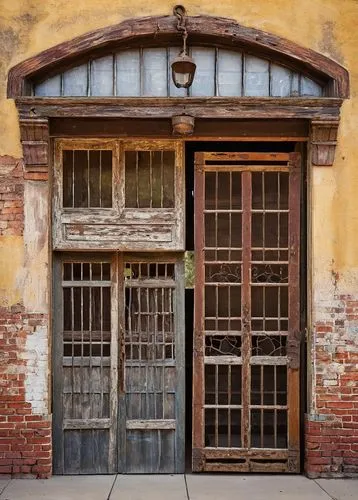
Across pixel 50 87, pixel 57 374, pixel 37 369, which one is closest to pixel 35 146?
pixel 50 87

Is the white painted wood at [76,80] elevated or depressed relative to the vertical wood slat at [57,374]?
elevated

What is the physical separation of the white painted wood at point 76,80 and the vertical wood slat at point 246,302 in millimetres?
1932

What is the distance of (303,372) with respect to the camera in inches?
266

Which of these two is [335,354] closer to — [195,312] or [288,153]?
[195,312]

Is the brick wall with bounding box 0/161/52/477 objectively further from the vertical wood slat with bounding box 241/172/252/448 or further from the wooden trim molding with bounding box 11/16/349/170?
the vertical wood slat with bounding box 241/172/252/448

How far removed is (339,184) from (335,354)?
174 centimetres

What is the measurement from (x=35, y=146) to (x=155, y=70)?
1495mm

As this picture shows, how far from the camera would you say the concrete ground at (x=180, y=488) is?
19.5ft

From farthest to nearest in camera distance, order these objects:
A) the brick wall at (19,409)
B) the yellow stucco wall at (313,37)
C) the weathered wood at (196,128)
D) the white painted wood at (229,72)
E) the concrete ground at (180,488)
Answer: the white painted wood at (229,72) → the weathered wood at (196,128) → the yellow stucco wall at (313,37) → the brick wall at (19,409) → the concrete ground at (180,488)

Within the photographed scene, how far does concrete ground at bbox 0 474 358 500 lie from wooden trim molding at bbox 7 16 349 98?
3.86m

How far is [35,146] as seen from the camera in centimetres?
646

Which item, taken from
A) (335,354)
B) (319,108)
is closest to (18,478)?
(335,354)

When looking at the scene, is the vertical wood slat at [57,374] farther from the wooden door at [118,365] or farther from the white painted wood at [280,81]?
the white painted wood at [280,81]

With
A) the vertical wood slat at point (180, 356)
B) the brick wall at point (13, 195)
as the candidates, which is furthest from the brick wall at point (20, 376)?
the vertical wood slat at point (180, 356)
